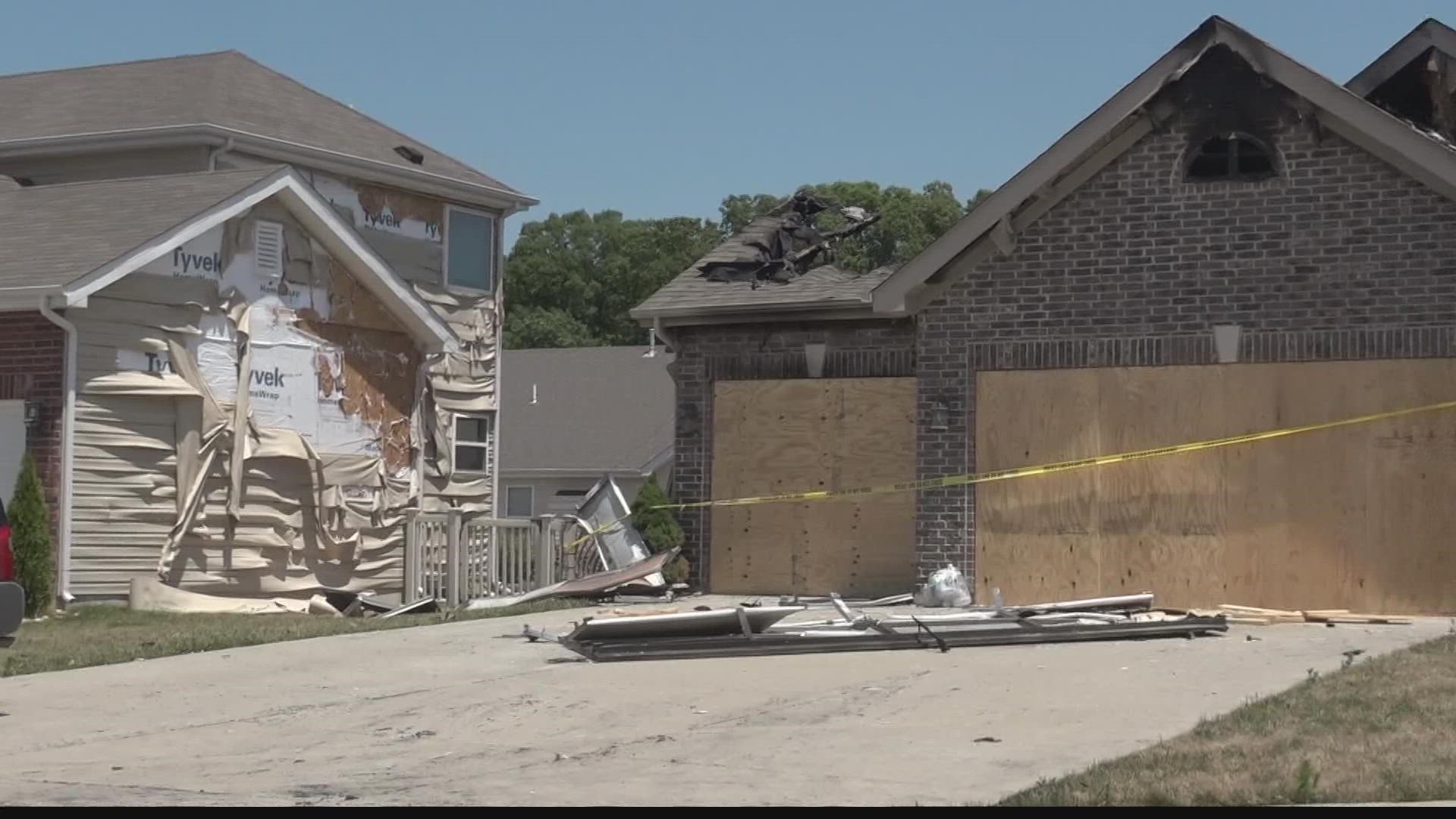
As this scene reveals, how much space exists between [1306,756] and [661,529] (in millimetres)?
12351

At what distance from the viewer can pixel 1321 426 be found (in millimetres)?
17031

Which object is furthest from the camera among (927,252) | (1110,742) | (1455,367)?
(927,252)

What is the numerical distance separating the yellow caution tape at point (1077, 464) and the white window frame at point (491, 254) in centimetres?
895

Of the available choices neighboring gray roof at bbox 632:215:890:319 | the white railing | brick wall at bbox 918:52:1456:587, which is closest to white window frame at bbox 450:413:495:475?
the white railing

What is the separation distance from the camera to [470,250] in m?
29.1

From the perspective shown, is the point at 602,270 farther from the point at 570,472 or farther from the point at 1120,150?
the point at 1120,150


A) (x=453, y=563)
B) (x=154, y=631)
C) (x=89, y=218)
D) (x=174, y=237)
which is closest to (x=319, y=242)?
(x=89, y=218)

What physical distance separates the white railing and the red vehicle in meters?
6.75

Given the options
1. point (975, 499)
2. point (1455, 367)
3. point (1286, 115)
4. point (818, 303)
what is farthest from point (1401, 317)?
point (818, 303)

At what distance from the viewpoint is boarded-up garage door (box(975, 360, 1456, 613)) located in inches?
661
